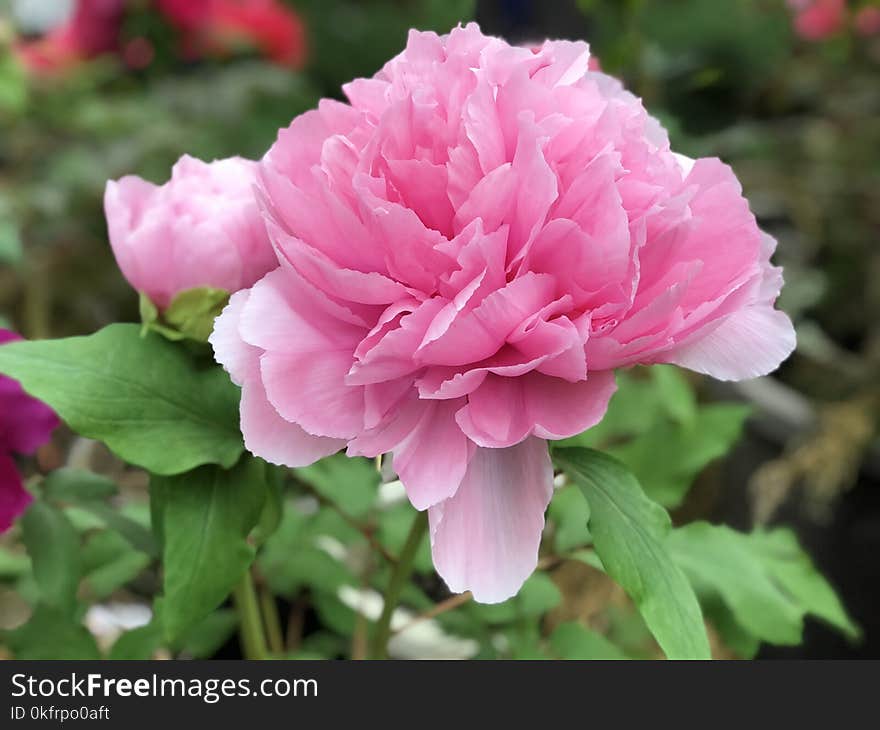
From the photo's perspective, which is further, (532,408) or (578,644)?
(578,644)

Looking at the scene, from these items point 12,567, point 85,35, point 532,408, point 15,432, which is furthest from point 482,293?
point 85,35

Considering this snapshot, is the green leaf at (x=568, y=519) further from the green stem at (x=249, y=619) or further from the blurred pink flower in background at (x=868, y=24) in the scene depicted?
the blurred pink flower in background at (x=868, y=24)

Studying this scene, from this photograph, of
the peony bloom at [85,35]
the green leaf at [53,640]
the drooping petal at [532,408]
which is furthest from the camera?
the peony bloom at [85,35]

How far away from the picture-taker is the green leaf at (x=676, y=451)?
1.22ft

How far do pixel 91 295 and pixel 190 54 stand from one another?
12.5 inches

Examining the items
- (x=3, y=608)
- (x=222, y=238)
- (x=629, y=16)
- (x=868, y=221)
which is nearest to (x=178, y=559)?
(x=222, y=238)

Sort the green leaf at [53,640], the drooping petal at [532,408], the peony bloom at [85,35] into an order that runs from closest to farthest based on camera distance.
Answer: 1. the drooping petal at [532,408]
2. the green leaf at [53,640]
3. the peony bloom at [85,35]

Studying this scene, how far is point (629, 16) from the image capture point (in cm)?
60

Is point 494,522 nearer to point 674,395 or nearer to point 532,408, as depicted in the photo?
point 532,408

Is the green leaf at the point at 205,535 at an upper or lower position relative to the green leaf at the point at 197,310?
lower

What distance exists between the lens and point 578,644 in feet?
1.05

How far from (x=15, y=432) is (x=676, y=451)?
0.24m

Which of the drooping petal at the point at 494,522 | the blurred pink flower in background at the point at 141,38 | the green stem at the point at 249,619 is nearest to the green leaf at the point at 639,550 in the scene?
the drooping petal at the point at 494,522

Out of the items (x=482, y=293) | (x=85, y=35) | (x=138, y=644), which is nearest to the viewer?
(x=482, y=293)
